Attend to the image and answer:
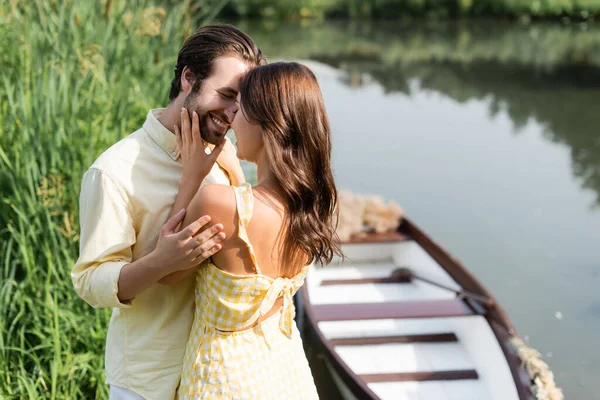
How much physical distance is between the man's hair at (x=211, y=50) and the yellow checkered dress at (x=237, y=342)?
36 cm

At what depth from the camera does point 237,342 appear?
1683mm

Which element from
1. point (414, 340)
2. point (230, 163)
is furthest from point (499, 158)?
point (230, 163)

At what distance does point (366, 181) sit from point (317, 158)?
6.73 metres

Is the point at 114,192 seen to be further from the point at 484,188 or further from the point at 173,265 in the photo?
the point at 484,188

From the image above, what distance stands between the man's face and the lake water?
11.2 ft

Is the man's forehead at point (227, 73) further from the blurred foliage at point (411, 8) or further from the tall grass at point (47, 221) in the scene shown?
the blurred foliage at point (411, 8)

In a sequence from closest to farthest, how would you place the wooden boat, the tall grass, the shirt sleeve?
the shirt sleeve < the tall grass < the wooden boat

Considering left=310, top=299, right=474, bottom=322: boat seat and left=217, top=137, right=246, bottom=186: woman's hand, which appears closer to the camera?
left=217, top=137, right=246, bottom=186: woman's hand

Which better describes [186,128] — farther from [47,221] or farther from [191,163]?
[47,221]

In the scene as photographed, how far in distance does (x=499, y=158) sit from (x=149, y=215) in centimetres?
822

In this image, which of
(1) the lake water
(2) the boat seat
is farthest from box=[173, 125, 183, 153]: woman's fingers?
(1) the lake water

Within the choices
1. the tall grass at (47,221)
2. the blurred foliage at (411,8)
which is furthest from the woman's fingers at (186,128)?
the blurred foliage at (411,8)

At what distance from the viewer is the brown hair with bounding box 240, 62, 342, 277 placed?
5.31 feet

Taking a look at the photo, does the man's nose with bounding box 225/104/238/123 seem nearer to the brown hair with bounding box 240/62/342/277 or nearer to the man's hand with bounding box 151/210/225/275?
the brown hair with bounding box 240/62/342/277
